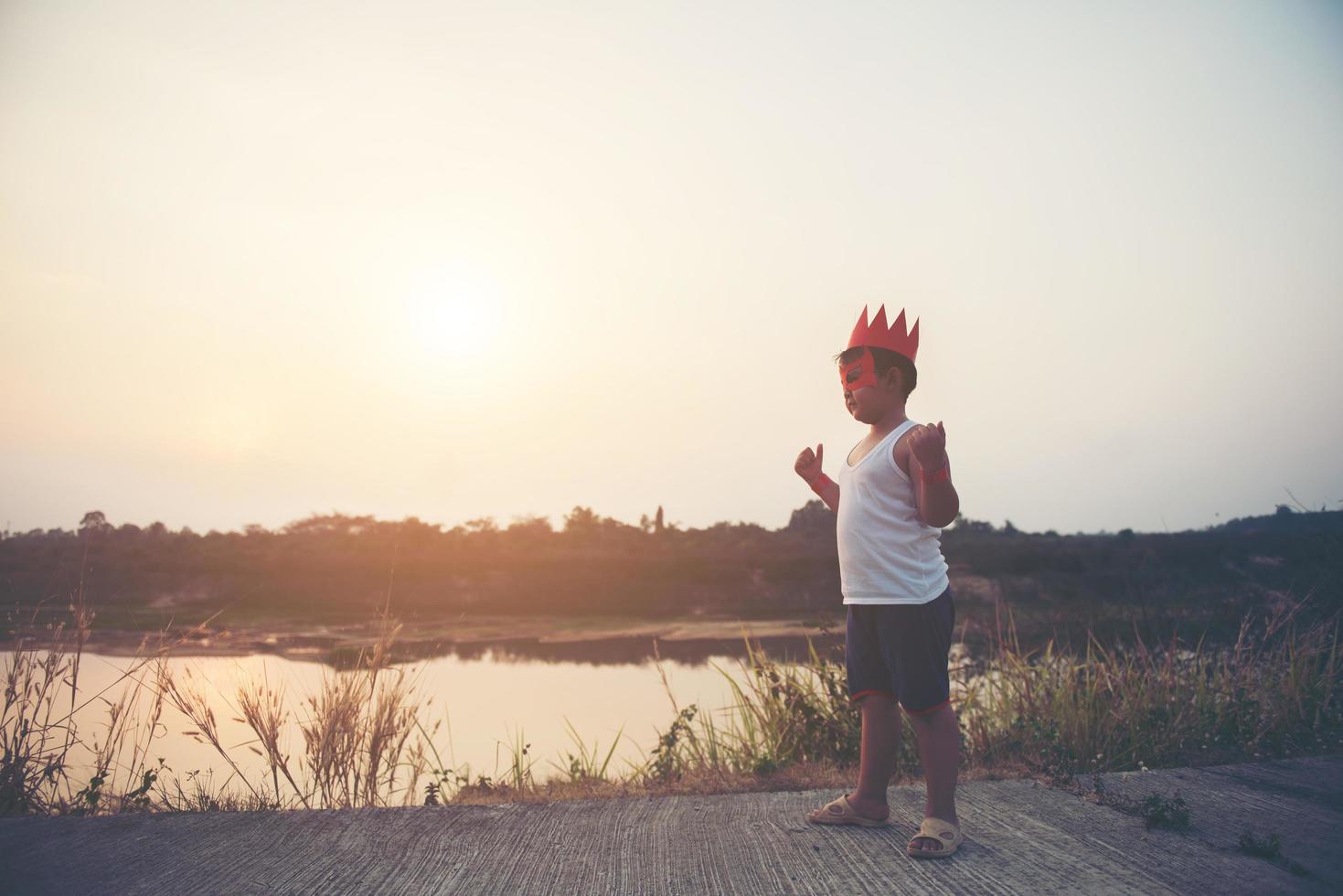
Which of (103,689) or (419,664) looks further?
(419,664)

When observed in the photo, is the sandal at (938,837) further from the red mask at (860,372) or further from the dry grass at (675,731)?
the red mask at (860,372)

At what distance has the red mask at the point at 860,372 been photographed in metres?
3.00

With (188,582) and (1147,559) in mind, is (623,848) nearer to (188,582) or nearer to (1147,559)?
(188,582)

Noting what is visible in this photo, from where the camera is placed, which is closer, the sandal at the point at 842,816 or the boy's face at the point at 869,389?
the sandal at the point at 842,816

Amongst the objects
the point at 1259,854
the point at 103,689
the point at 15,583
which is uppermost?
the point at 15,583

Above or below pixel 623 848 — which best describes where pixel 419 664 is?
above

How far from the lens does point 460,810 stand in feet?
10.4

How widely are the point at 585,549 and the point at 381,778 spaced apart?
1165 centimetres

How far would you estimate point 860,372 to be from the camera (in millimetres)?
3020

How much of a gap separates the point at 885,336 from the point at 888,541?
0.75m

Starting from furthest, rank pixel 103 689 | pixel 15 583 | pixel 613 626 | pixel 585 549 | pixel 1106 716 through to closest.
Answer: pixel 585 549 < pixel 613 626 < pixel 1106 716 < pixel 15 583 < pixel 103 689

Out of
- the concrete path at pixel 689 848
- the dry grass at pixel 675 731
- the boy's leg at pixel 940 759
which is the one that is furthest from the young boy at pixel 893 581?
the dry grass at pixel 675 731

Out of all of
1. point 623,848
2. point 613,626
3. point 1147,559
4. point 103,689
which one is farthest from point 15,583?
point 1147,559

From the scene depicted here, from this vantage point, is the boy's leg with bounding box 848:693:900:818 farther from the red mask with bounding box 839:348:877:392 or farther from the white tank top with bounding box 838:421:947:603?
the red mask with bounding box 839:348:877:392
